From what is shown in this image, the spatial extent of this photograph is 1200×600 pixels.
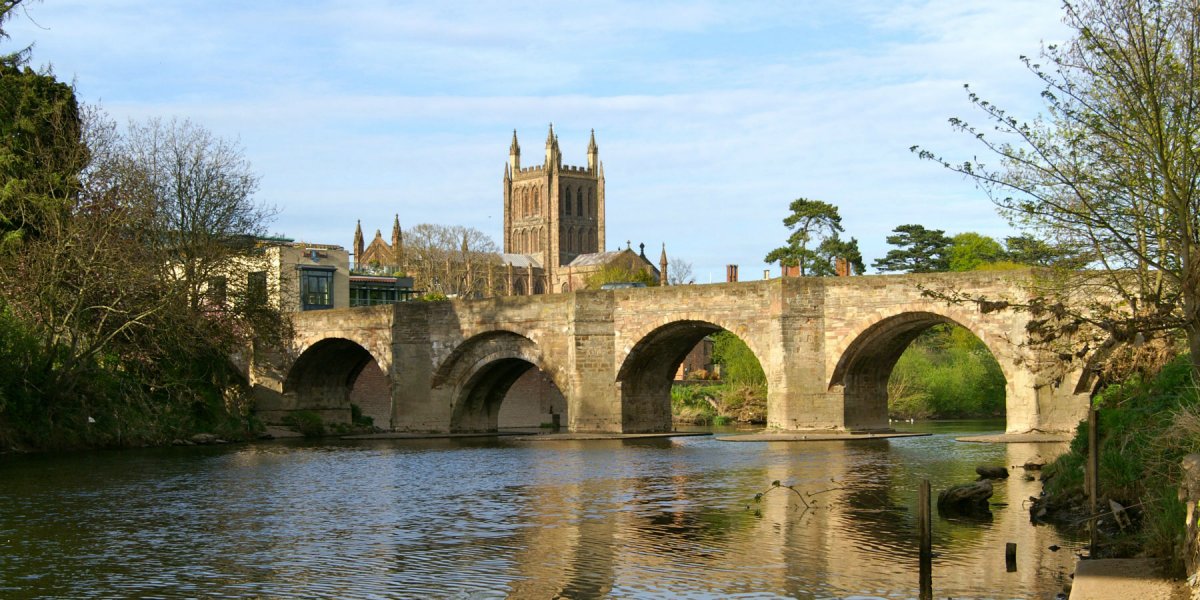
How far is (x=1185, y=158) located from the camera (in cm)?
1288

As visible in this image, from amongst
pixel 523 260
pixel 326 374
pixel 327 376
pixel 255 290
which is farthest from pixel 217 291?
pixel 523 260

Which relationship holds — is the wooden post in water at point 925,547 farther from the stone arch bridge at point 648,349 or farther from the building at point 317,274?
the building at point 317,274

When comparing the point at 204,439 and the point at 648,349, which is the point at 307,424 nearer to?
the point at 204,439

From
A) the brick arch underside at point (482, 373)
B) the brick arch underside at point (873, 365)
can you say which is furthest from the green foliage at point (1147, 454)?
the brick arch underside at point (482, 373)

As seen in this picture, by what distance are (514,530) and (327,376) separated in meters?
31.8

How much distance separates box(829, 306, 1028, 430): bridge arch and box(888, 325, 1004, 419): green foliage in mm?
13457

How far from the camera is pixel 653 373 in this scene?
3838cm

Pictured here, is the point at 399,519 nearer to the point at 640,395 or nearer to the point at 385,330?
the point at 640,395

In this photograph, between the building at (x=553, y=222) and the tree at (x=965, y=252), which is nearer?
the tree at (x=965, y=252)

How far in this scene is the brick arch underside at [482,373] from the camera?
3981 centimetres

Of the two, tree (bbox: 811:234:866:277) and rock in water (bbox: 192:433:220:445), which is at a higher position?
tree (bbox: 811:234:866:277)

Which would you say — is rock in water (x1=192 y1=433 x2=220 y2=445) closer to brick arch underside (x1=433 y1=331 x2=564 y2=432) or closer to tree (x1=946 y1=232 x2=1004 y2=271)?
brick arch underside (x1=433 y1=331 x2=564 y2=432)

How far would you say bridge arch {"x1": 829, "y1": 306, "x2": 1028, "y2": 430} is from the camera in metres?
31.4

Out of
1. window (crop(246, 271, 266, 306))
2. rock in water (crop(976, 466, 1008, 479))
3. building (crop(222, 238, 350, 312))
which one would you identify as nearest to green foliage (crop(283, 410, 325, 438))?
window (crop(246, 271, 266, 306))
